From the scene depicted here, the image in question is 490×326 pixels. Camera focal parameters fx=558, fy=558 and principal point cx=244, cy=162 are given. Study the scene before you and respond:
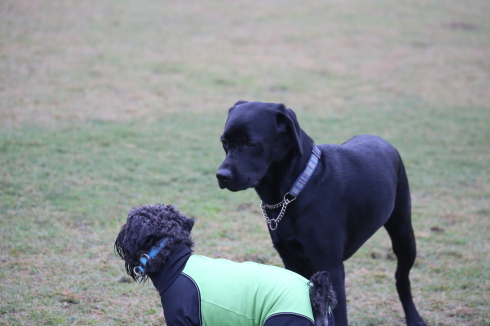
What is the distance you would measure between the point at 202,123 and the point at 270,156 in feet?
23.2

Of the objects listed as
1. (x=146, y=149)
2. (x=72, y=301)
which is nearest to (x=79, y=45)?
(x=146, y=149)

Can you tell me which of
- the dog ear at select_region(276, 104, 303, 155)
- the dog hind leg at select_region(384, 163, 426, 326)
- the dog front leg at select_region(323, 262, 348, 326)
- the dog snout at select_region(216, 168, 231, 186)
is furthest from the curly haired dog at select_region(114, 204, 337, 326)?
the dog hind leg at select_region(384, 163, 426, 326)

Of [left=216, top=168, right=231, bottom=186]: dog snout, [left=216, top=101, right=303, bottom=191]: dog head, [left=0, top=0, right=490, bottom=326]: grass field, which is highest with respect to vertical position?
[left=216, top=101, right=303, bottom=191]: dog head

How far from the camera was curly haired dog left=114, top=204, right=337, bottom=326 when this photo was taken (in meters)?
3.09

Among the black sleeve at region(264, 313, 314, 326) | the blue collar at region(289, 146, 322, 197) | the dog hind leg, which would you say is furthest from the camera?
the dog hind leg

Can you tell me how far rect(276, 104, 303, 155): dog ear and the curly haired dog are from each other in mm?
798

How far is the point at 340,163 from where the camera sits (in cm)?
373

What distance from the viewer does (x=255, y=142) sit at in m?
3.44

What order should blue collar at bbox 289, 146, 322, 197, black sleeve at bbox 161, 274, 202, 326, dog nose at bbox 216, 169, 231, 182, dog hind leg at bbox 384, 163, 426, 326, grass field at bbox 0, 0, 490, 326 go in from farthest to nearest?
grass field at bbox 0, 0, 490, 326 < dog hind leg at bbox 384, 163, 426, 326 < blue collar at bbox 289, 146, 322, 197 < dog nose at bbox 216, 169, 231, 182 < black sleeve at bbox 161, 274, 202, 326

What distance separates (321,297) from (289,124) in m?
1.08

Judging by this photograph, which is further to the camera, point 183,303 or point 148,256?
point 148,256

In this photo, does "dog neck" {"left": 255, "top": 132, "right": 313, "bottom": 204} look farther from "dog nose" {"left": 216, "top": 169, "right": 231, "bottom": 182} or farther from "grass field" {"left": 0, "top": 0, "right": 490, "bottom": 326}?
"grass field" {"left": 0, "top": 0, "right": 490, "bottom": 326}

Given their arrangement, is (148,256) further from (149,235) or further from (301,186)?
(301,186)

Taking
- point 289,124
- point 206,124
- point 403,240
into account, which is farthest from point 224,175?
point 206,124
